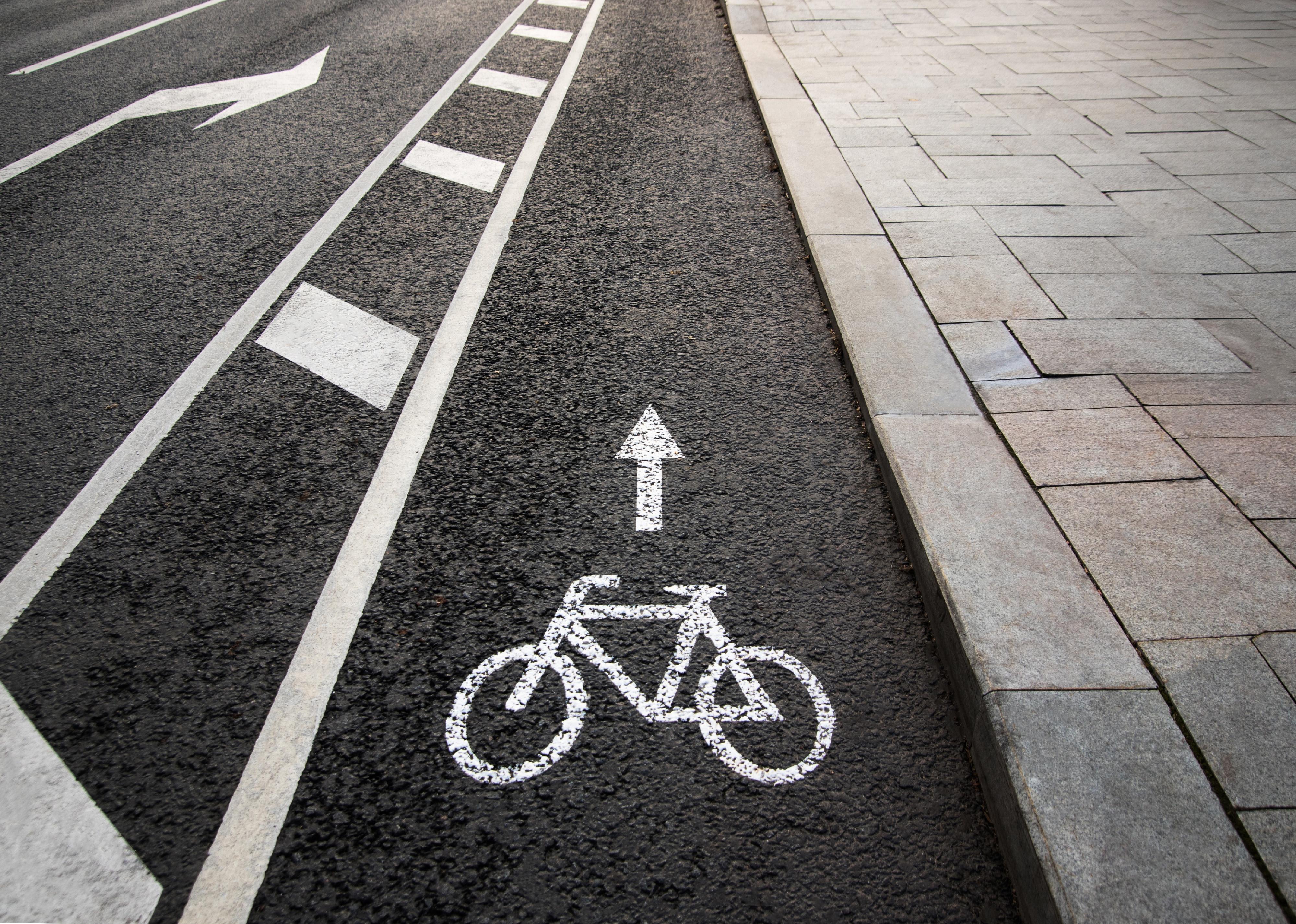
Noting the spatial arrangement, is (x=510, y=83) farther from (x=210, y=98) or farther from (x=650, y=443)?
(x=650, y=443)

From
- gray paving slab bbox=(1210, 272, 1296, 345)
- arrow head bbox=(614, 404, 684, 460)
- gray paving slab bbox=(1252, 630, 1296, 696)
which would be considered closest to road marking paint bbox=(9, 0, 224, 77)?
arrow head bbox=(614, 404, 684, 460)

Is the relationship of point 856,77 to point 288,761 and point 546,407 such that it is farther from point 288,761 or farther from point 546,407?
point 288,761

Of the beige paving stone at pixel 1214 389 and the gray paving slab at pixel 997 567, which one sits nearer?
the gray paving slab at pixel 997 567

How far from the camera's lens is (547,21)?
449 inches

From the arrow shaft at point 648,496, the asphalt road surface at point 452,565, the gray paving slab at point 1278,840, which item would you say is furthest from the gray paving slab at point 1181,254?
the gray paving slab at point 1278,840

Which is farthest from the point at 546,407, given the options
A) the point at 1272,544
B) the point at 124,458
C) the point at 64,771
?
the point at 1272,544

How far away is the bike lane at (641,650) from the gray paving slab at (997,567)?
19 cm

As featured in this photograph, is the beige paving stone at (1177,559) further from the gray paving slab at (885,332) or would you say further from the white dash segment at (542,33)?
the white dash segment at (542,33)

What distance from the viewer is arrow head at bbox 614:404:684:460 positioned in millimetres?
3873

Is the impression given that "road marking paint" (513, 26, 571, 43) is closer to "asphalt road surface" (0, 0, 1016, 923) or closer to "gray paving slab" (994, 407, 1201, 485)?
"asphalt road surface" (0, 0, 1016, 923)

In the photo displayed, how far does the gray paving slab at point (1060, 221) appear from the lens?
18.0 feet

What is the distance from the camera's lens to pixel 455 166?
6992 mm

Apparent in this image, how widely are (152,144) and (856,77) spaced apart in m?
6.50

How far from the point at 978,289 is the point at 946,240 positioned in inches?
26.8
